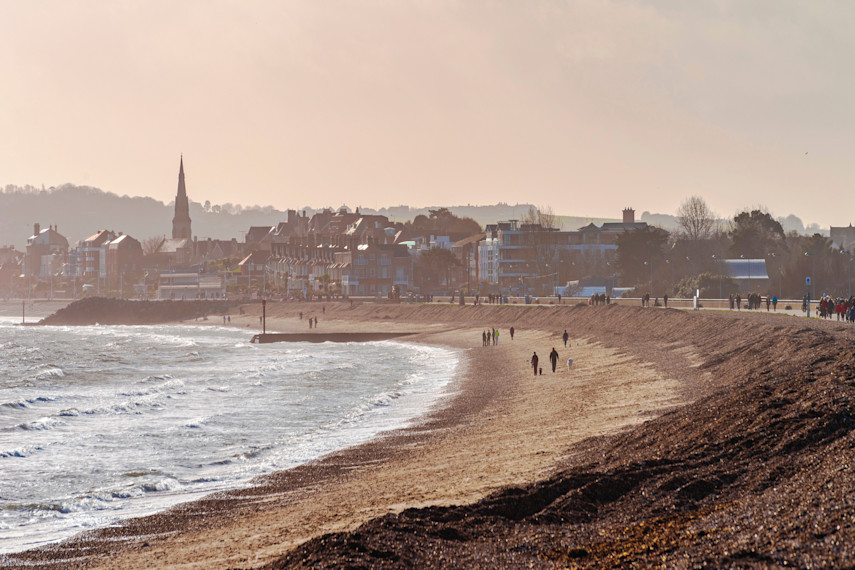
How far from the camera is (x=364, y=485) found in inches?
846

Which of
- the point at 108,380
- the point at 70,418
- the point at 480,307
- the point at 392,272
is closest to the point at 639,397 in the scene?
the point at 70,418

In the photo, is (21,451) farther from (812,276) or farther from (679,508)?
(812,276)

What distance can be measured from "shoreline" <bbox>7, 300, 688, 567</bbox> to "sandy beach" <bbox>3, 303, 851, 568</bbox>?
5 centimetres

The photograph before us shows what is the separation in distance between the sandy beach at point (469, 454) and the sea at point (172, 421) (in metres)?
1.35

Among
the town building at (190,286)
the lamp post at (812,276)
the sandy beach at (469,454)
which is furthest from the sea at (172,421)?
the town building at (190,286)

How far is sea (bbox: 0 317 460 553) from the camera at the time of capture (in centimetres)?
2222

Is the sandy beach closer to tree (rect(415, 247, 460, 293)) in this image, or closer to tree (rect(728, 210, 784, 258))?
tree (rect(728, 210, 784, 258))

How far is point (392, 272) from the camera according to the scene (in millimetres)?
158000

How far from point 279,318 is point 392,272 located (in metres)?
31.4

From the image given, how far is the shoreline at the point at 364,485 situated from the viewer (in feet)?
55.8

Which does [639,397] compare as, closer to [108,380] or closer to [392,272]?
[108,380]

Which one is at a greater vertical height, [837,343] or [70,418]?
[837,343]

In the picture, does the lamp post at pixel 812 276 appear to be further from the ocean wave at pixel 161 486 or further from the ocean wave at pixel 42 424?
the ocean wave at pixel 161 486

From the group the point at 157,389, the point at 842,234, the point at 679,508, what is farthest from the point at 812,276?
the point at 842,234
